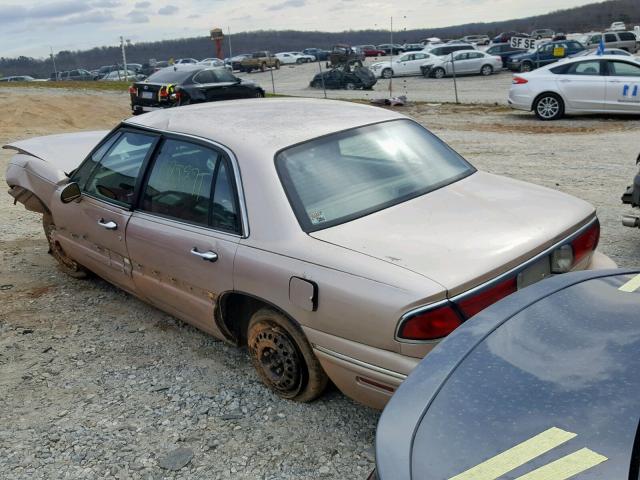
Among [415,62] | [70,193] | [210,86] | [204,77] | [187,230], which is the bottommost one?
[187,230]

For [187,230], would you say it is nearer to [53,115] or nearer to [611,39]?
[53,115]

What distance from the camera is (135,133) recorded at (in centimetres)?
430

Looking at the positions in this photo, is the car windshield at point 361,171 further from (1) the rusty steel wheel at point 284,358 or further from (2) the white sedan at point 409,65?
(2) the white sedan at point 409,65

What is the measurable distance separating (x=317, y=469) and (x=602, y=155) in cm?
881

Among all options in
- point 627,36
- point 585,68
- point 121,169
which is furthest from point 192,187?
point 627,36

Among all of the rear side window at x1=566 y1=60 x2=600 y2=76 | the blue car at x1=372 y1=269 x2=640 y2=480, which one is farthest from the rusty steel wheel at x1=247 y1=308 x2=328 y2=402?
the rear side window at x1=566 y1=60 x2=600 y2=76

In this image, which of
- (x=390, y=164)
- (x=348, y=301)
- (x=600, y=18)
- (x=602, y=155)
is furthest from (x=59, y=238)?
(x=600, y=18)

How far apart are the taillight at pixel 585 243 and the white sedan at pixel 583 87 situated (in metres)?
11.7

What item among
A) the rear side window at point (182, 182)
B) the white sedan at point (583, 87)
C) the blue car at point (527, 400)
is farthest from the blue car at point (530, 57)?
the blue car at point (527, 400)

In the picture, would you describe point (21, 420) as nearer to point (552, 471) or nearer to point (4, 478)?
point (4, 478)

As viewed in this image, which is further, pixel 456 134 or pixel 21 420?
pixel 456 134

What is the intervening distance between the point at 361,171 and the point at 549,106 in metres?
12.3

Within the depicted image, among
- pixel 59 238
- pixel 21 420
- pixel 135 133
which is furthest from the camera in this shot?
pixel 59 238

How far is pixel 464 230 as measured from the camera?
3.04 meters
